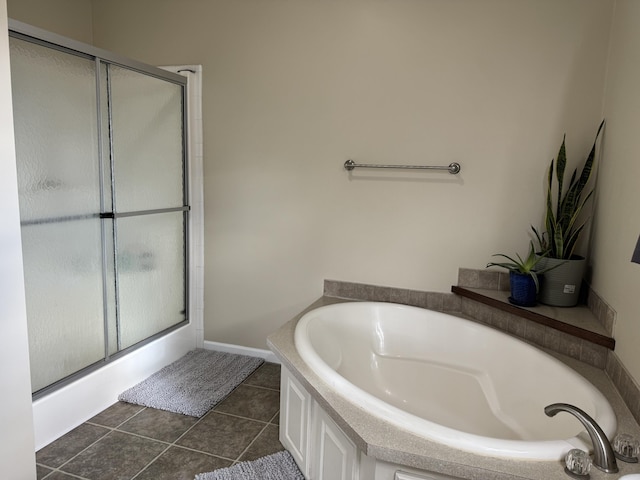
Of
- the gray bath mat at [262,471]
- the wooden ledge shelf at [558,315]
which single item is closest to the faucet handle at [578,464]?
the wooden ledge shelf at [558,315]

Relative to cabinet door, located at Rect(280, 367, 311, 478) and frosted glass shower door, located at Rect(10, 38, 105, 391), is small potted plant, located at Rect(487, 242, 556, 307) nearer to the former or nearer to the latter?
cabinet door, located at Rect(280, 367, 311, 478)

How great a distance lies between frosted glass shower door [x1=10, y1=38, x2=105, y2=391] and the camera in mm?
1896

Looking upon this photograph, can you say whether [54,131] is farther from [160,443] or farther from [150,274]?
[160,443]

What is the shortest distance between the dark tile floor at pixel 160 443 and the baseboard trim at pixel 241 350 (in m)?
0.51

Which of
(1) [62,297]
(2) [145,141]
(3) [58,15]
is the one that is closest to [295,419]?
(1) [62,297]

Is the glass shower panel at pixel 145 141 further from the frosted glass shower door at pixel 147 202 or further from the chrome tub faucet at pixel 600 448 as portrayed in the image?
the chrome tub faucet at pixel 600 448

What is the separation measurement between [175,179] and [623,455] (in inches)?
104

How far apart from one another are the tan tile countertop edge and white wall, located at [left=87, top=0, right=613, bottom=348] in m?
1.19

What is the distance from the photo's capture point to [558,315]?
2057 millimetres

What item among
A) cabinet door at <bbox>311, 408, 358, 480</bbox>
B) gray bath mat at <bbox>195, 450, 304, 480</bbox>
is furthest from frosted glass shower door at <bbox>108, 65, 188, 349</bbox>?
cabinet door at <bbox>311, 408, 358, 480</bbox>

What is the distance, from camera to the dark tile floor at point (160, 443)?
1.90 metres

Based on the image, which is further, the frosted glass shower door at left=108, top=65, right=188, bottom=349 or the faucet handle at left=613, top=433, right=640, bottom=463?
the frosted glass shower door at left=108, top=65, right=188, bottom=349

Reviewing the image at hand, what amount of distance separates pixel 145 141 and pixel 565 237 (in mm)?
2351

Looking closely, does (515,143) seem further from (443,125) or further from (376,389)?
(376,389)
